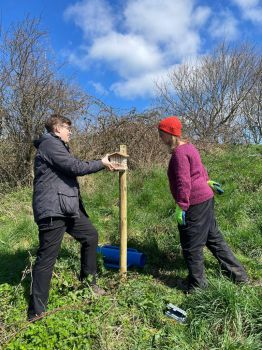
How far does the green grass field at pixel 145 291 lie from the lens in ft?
11.3

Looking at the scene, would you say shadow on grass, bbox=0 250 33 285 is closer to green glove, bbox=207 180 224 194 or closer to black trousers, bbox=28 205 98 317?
black trousers, bbox=28 205 98 317

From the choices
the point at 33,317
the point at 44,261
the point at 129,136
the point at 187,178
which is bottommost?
the point at 33,317

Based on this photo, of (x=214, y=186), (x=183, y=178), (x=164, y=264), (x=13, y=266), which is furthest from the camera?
(x=13, y=266)

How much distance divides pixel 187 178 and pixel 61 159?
144cm

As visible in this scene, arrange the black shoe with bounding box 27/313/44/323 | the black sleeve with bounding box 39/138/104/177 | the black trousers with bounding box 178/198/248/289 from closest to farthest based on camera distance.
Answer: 1. the black shoe with bounding box 27/313/44/323
2. the black sleeve with bounding box 39/138/104/177
3. the black trousers with bounding box 178/198/248/289

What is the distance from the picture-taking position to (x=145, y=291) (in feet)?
14.0

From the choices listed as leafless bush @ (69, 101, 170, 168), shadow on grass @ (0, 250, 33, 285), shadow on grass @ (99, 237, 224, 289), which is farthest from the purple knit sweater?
leafless bush @ (69, 101, 170, 168)

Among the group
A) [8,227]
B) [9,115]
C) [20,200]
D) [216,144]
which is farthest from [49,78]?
[216,144]

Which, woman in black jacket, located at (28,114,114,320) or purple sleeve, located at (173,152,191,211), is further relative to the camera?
purple sleeve, located at (173,152,191,211)

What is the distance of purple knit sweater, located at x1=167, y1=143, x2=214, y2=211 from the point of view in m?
4.22

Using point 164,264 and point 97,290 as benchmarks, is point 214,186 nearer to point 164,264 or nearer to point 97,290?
point 164,264

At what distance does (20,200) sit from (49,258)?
4784 millimetres

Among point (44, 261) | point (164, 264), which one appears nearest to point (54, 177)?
point (44, 261)

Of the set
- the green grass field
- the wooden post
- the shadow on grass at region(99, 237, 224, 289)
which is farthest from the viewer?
the shadow on grass at region(99, 237, 224, 289)
